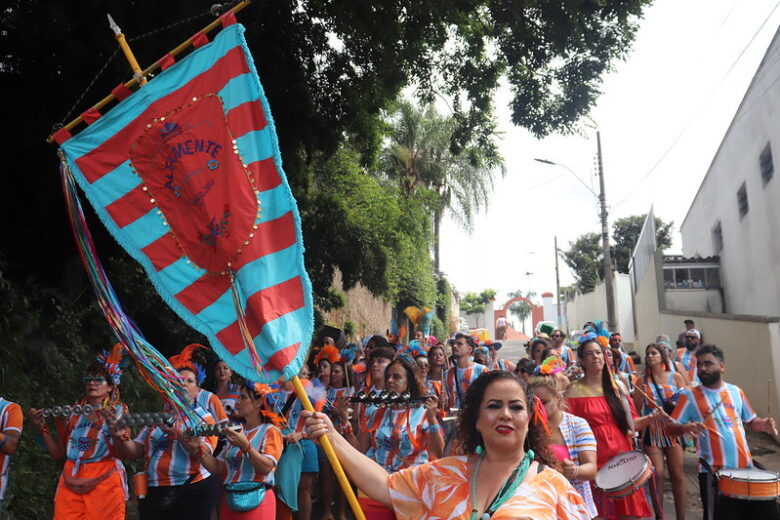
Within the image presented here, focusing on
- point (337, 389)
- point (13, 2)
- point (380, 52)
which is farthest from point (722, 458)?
point (13, 2)

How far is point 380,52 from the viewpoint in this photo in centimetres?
1043

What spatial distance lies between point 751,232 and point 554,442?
57.5 ft

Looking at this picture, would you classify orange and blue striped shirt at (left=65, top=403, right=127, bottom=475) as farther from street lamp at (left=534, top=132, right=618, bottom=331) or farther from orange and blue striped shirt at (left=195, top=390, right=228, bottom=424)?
street lamp at (left=534, top=132, right=618, bottom=331)

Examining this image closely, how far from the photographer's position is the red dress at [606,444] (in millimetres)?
5773

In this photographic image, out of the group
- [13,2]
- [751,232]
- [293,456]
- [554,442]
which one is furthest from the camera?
[751,232]

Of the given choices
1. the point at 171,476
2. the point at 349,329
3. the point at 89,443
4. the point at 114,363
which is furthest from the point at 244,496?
the point at 349,329

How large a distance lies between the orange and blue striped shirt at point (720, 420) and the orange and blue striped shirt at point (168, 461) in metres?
4.07

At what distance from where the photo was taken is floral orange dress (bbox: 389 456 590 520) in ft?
9.00

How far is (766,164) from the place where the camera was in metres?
17.7

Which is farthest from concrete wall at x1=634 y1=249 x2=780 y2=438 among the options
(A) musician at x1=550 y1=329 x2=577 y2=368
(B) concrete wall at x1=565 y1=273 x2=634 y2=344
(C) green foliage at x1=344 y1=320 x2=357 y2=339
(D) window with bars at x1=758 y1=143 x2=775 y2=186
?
(B) concrete wall at x1=565 y1=273 x2=634 y2=344

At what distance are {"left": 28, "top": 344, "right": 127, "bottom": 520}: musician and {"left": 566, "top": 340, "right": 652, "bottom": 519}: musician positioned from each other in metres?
3.82

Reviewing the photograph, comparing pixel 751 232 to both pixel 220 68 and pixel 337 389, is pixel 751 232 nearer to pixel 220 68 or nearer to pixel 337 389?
pixel 337 389

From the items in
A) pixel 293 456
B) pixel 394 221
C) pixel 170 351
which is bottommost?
pixel 293 456

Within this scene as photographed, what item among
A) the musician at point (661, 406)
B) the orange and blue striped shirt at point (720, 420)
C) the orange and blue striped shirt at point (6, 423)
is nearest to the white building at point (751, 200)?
the musician at point (661, 406)
